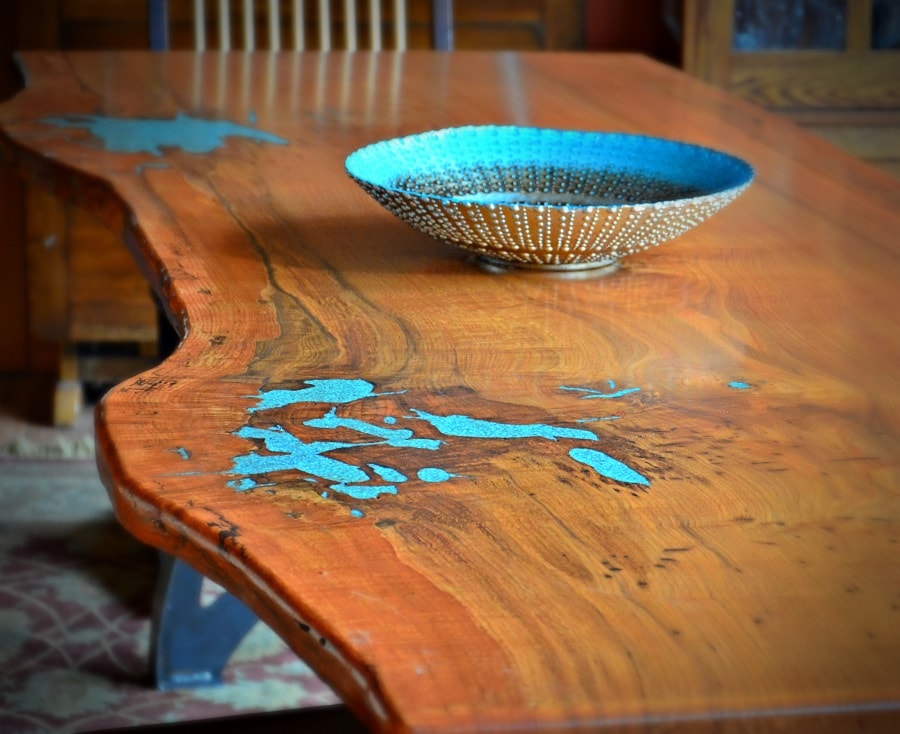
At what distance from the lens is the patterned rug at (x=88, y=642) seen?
1582mm

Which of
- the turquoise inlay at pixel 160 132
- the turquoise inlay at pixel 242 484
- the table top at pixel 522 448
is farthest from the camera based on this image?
the turquoise inlay at pixel 160 132

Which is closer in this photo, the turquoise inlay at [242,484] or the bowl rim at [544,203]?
the turquoise inlay at [242,484]

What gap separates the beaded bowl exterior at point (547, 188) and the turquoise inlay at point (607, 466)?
0.26 metres

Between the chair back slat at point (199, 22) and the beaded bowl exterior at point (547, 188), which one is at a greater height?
the chair back slat at point (199, 22)

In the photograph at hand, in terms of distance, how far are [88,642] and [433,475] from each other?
1283 mm

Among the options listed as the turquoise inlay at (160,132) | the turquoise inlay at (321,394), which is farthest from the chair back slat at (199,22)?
the turquoise inlay at (321,394)

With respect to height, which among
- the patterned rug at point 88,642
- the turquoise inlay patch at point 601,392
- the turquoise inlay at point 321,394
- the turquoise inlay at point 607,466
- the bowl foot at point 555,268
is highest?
the bowl foot at point 555,268

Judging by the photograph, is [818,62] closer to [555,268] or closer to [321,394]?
[555,268]

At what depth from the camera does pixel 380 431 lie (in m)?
0.63

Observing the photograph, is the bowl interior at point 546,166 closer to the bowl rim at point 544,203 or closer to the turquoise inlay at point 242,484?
the bowl rim at point 544,203

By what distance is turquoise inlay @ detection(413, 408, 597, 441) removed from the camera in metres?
0.62

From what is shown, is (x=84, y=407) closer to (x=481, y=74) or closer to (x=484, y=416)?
(x=481, y=74)

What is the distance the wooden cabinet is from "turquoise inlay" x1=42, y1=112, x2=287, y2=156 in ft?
4.37

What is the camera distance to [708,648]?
440mm
